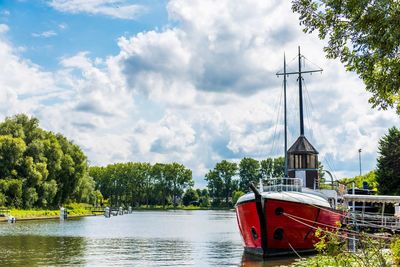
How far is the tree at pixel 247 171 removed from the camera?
163m

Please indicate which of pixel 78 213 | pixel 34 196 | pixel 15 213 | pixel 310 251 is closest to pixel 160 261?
pixel 310 251

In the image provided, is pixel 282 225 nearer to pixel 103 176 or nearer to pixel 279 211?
pixel 279 211

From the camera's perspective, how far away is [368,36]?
1027cm

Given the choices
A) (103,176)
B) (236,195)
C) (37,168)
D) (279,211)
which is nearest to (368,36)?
(279,211)

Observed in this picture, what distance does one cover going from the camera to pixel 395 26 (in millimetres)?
9508

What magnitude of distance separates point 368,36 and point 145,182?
15833 cm

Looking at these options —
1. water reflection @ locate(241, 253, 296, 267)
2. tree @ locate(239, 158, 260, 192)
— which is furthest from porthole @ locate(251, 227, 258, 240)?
tree @ locate(239, 158, 260, 192)

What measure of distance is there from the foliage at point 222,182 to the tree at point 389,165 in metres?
115

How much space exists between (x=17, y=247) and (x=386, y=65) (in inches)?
1020

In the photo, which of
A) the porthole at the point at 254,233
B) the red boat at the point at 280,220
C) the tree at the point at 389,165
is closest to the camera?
the red boat at the point at 280,220

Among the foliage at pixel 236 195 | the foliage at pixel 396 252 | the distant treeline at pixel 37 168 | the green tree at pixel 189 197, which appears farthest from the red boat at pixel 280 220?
the green tree at pixel 189 197

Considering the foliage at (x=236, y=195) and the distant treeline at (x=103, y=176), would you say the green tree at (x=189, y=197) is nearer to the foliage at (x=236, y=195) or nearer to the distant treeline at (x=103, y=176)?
the distant treeline at (x=103, y=176)

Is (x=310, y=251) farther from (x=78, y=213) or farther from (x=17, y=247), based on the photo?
(x=78, y=213)

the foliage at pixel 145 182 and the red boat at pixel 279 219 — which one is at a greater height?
the foliage at pixel 145 182
